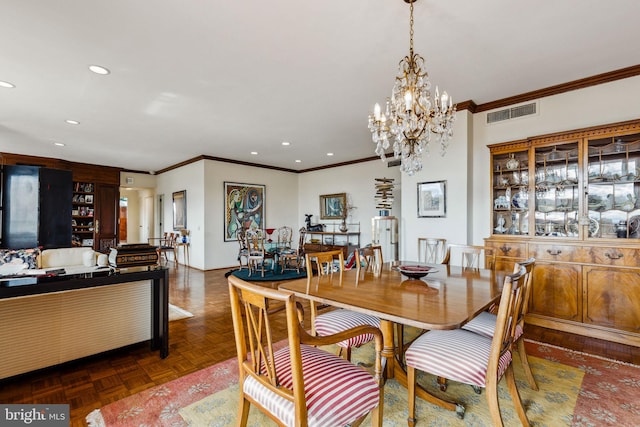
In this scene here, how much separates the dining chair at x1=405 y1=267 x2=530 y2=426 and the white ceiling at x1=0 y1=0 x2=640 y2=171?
75.4 inches

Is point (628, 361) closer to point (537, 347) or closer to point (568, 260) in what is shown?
point (537, 347)

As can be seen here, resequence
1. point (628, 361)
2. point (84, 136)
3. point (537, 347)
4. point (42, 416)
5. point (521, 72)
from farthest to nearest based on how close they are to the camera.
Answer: point (84, 136)
point (521, 72)
point (537, 347)
point (628, 361)
point (42, 416)

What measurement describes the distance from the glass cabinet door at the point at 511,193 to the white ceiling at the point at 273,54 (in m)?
0.78

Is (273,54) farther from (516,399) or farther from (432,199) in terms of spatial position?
(516,399)

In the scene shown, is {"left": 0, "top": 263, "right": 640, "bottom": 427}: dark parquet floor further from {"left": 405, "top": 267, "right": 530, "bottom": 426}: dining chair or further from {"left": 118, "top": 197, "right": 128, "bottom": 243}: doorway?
{"left": 118, "top": 197, "right": 128, "bottom": 243}: doorway

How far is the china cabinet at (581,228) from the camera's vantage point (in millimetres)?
2793

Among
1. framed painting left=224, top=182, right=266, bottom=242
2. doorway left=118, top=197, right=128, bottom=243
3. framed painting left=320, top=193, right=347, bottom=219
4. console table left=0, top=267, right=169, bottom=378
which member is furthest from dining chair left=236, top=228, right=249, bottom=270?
doorway left=118, top=197, right=128, bottom=243

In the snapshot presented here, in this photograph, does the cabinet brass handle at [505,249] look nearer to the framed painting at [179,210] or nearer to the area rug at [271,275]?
the area rug at [271,275]

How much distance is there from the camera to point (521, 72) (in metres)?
2.97

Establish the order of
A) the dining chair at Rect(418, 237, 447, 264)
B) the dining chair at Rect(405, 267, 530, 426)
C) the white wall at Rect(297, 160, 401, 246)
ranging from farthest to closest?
the white wall at Rect(297, 160, 401, 246)
the dining chair at Rect(418, 237, 447, 264)
the dining chair at Rect(405, 267, 530, 426)

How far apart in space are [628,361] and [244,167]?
7039mm

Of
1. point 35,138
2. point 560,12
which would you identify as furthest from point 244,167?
point 560,12

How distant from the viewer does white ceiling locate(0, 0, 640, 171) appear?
208 centimetres

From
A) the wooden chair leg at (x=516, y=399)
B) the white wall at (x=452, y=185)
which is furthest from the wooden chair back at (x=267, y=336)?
the white wall at (x=452, y=185)
